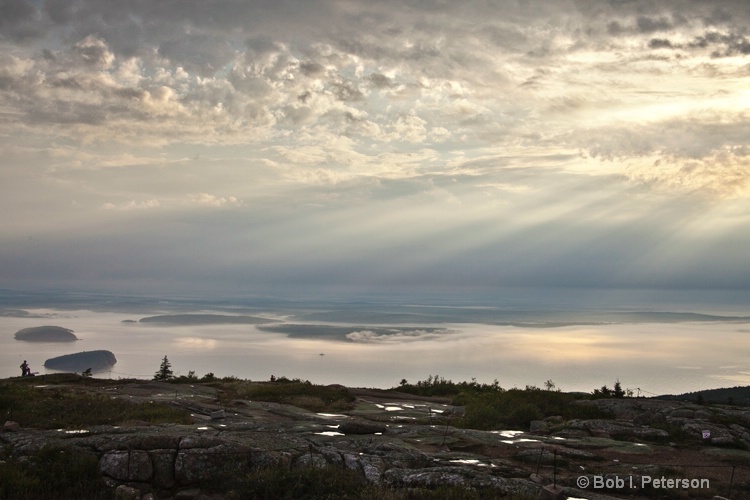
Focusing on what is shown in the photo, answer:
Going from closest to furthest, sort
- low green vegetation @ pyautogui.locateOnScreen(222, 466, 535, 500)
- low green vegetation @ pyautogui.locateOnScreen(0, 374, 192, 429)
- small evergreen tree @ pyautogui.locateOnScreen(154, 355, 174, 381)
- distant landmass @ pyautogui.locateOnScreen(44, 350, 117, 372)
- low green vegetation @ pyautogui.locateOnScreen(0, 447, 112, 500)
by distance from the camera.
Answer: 1. low green vegetation @ pyautogui.locateOnScreen(222, 466, 535, 500)
2. low green vegetation @ pyautogui.locateOnScreen(0, 447, 112, 500)
3. low green vegetation @ pyautogui.locateOnScreen(0, 374, 192, 429)
4. small evergreen tree @ pyautogui.locateOnScreen(154, 355, 174, 381)
5. distant landmass @ pyautogui.locateOnScreen(44, 350, 117, 372)

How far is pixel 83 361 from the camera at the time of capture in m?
140

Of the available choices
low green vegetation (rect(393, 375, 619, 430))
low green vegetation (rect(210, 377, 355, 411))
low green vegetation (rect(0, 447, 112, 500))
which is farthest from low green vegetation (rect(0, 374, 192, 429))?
low green vegetation (rect(393, 375, 619, 430))

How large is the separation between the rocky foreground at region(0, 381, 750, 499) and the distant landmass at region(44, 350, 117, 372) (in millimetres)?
126975

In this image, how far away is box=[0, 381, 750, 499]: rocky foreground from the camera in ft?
46.8

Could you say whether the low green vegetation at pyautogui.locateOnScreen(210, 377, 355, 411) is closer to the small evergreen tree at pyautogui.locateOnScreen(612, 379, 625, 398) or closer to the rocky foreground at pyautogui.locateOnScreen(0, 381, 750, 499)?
the rocky foreground at pyautogui.locateOnScreen(0, 381, 750, 499)

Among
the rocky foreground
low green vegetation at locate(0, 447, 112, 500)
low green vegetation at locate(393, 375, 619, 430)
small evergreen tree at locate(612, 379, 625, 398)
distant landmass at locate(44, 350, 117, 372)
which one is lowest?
distant landmass at locate(44, 350, 117, 372)

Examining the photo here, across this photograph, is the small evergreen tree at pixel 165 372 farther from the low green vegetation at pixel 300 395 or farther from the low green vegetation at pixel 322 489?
the low green vegetation at pixel 322 489

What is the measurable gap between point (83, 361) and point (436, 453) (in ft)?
486

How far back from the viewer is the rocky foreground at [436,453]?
46.8ft

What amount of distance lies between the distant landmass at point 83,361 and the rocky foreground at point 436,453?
127 meters

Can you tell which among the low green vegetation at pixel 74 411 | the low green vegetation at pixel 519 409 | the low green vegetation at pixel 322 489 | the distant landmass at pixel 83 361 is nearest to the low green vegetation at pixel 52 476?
the low green vegetation at pixel 322 489

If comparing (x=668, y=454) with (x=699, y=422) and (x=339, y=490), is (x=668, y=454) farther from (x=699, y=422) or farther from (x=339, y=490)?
(x=339, y=490)

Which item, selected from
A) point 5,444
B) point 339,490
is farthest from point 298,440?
point 5,444

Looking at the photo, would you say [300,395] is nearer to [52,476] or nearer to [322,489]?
[52,476]
